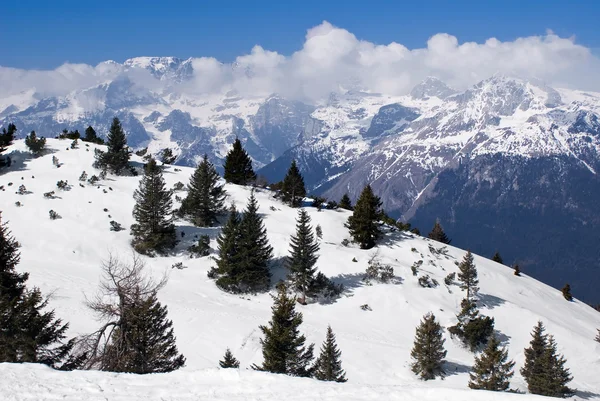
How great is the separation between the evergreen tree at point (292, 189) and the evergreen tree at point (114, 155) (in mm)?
26673

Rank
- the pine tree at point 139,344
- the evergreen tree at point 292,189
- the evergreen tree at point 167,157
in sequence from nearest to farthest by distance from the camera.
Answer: the pine tree at point 139,344 → the evergreen tree at point 292,189 → the evergreen tree at point 167,157

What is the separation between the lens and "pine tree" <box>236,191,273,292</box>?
4447cm

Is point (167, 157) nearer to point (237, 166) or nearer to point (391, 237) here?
point (237, 166)

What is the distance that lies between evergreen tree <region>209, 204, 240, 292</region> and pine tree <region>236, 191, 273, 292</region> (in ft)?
1.76

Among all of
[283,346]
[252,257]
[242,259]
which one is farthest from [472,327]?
[283,346]

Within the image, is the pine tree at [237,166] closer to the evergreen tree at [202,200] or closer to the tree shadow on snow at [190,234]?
the evergreen tree at [202,200]

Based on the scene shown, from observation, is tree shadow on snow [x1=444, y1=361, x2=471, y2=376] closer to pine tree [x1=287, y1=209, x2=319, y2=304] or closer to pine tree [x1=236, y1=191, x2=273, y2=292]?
pine tree [x1=287, y1=209, x2=319, y2=304]

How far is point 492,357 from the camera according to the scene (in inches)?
1153

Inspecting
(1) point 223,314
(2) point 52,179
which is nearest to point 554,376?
(1) point 223,314

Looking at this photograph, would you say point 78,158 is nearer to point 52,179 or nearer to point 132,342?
point 52,179

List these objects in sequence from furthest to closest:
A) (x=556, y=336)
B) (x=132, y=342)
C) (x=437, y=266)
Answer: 1. (x=437, y=266)
2. (x=556, y=336)
3. (x=132, y=342)

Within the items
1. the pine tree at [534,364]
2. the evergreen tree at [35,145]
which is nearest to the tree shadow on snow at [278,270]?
the pine tree at [534,364]

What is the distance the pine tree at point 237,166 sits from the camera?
236 feet

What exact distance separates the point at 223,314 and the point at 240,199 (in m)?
30.0
